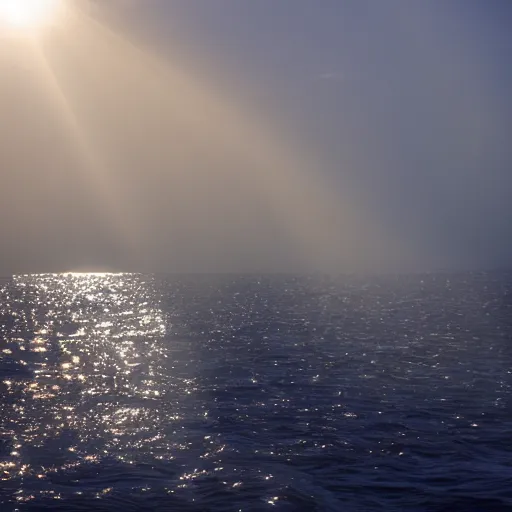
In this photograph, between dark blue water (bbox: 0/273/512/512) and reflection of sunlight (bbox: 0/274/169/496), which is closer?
dark blue water (bbox: 0/273/512/512)

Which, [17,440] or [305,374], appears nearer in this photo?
[17,440]

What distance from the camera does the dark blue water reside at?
16.8m

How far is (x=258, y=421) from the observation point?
2330cm

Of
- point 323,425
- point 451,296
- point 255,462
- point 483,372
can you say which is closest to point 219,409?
point 323,425

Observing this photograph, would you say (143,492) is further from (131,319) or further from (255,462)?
(131,319)

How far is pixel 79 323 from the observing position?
61125 mm

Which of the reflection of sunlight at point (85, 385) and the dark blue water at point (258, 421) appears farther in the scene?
the reflection of sunlight at point (85, 385)

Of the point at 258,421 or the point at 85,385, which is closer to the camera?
the point at 258,421

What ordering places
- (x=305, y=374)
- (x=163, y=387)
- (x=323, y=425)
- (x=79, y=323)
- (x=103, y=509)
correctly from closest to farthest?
(x=103, y=509), (x=323, y=425), (x=163, y=387), (x=305, y=374), (x=79, y=323)

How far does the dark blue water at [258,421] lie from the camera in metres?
16.8

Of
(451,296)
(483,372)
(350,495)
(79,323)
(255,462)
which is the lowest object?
(350,495)

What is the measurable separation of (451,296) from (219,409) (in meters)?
74.0

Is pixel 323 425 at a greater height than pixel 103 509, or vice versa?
pixel 323 425

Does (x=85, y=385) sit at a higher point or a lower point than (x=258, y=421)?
higher
